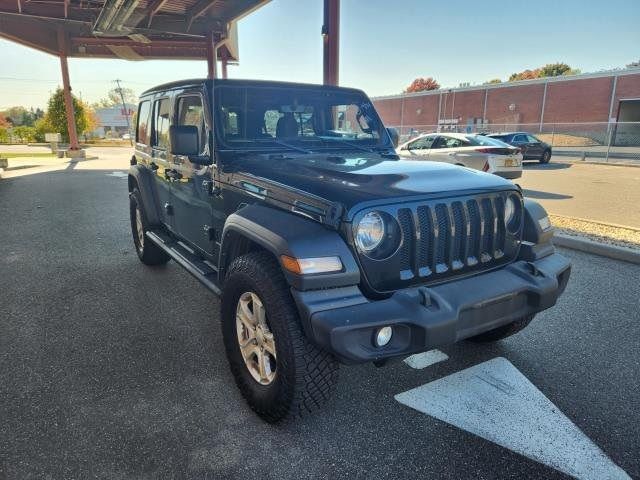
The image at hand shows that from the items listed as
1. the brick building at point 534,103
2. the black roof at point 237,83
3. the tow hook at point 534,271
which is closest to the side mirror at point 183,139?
the black roof at point 237,83

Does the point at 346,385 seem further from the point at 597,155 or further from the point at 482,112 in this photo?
the point at 482,112

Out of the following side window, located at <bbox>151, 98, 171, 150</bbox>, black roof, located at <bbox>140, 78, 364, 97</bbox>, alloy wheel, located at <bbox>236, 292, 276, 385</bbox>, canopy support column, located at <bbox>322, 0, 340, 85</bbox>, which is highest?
canopy support column, located at <bbox>322, 0, 340, 85</bbox>

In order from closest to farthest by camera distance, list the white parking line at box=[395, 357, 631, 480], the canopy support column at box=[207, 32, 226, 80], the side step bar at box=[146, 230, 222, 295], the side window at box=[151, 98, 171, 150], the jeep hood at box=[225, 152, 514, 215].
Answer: the white parking line at box=[395, 357, 631, 480] < the jeep hood at box=[225, 152, 514, 215] < the side step bar at box=[146, 230, 222, 295] < the side window at box=[151, 98, 171, 150] < the canopy support column at box=[207, 32, 226, 80]

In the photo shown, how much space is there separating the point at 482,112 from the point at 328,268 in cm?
4350

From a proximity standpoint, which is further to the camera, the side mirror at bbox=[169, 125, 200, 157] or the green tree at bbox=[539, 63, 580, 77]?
the green tree at bbox=[539, 63, 580, 77]

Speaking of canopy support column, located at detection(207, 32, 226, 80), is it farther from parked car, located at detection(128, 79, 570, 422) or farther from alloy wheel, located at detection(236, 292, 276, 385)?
alloy wheel, located at detection(236, 292, 276, 385)

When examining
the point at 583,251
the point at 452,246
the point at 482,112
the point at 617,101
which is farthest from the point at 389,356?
the point at 482,112

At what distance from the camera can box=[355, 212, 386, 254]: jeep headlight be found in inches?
90.9

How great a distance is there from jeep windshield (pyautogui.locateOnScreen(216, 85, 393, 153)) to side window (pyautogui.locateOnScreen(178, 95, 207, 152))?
0.17 m

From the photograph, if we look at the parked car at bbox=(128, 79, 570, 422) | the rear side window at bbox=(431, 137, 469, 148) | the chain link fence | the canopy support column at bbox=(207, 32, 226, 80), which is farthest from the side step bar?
the chain link fence

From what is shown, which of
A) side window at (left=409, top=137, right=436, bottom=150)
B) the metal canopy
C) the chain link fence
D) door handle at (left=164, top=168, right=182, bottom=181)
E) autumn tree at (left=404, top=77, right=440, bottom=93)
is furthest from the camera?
autumn tree at (left=404, top=77, right=440, bottom=93)

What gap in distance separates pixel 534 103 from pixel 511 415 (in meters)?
40.9

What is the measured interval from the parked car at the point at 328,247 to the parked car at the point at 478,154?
24.2 ft

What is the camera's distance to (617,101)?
33500 millimetres
